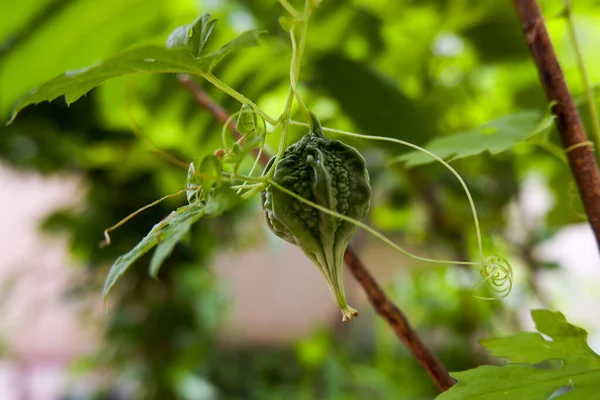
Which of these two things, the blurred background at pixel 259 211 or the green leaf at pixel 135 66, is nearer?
the green leaf at pixel 135 66

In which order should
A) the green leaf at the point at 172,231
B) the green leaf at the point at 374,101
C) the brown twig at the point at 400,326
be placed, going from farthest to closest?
the green leaf at the point at 374,101 → the brown twig at the point at 400,326 → the green leaf at the point at 172,231

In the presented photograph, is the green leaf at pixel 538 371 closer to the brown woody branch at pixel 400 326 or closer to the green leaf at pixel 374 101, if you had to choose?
the brown woody branch at pixel 400 326

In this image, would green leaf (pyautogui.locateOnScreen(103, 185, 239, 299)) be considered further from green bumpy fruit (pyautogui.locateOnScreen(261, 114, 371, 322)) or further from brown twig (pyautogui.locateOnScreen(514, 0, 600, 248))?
brown twig (pyautogui.locateOnScreen(514, 0, 600, 248))

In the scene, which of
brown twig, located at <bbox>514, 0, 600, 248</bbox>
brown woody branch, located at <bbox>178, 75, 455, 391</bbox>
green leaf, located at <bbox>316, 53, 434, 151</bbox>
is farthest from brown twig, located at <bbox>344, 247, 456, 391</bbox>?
green leaf, located at <bbox>316, 53, 434, 151</bbox>

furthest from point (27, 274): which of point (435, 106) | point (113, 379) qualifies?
point (435, 106)

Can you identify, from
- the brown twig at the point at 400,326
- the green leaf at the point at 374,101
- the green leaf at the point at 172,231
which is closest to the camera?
the green leaf at the point at 172,231

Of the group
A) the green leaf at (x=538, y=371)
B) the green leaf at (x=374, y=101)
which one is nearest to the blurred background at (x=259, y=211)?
the green leaf at (x=374, y=101)

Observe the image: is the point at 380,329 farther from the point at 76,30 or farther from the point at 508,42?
the point at 76,30
